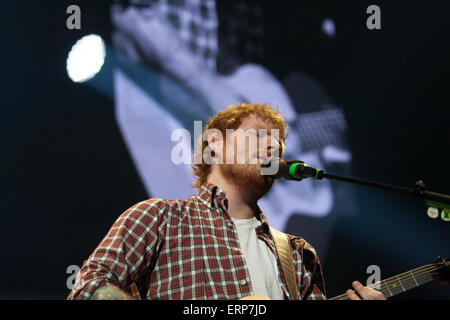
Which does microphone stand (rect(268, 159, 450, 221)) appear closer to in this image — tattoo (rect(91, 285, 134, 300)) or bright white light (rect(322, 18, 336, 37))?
tattoo (rect(91, 285, 134, 300))

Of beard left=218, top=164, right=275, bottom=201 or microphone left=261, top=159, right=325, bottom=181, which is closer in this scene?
microphone left=261, top=159, right=325, bottom=181

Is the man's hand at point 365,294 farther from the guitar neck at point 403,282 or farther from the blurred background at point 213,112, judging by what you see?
the blurred background at point 213,112

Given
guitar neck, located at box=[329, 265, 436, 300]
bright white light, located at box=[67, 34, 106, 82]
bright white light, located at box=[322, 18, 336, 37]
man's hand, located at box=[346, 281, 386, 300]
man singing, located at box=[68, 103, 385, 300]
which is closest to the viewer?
man singing, located at box=[68, 103, 385, 300]

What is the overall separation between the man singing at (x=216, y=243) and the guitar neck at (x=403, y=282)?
5.1 inches

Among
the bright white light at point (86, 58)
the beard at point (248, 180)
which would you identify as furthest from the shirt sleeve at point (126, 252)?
the bright white light at point (86, 58)

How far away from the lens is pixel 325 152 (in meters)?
3.46

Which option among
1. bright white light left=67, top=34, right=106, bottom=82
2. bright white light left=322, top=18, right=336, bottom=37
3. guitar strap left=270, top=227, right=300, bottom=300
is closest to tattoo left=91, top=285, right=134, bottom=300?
guitar strap left=270, top=227, right=300, bottom=300

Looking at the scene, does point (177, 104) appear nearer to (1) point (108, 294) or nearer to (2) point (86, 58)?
(2) point (86, 58)

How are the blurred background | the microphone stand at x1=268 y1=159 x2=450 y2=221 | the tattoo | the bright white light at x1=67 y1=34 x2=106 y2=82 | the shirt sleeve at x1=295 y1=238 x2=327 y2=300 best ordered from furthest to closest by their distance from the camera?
1. the bright white light at x1=67 y1=34 x2=106 y2=82
2. the blurred background
3. the shirt sleeve at x1=295 y1=238 x2=327 y2=300
4. the microphone stand at x1=268 y1=159 x2=450 y2=221
5. the tattoo

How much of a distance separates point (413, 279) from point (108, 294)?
5.30ft

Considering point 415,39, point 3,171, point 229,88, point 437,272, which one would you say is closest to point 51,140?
point 3,171

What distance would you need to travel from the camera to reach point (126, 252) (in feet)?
5.41

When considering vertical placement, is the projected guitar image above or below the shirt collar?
above

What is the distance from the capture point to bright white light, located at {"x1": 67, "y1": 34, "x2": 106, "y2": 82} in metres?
2.79
